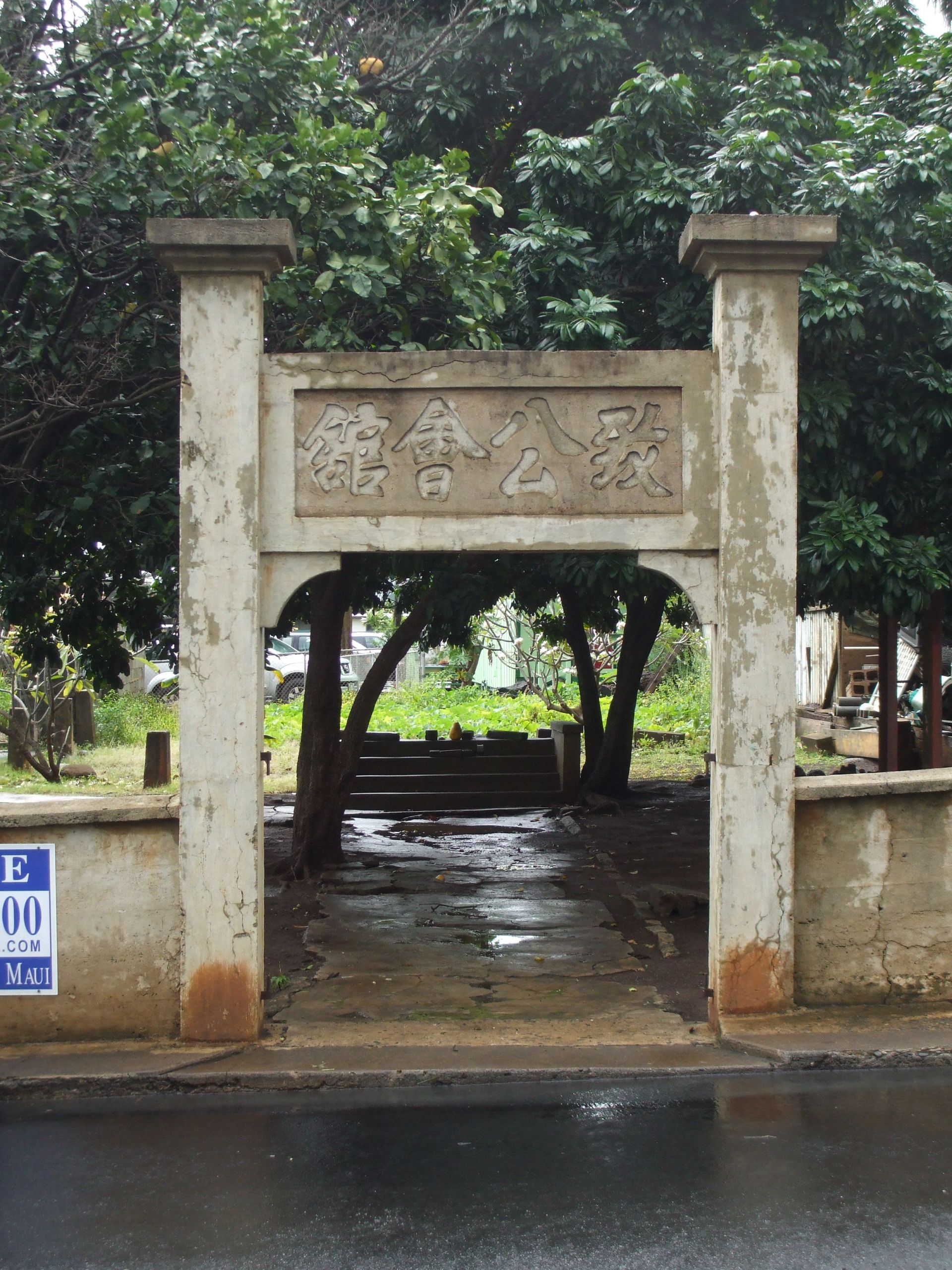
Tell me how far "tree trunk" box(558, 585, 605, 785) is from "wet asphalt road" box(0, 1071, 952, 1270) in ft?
34.2

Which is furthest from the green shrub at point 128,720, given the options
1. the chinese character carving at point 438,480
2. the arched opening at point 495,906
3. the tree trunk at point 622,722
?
the chinese character carving at point 438,480

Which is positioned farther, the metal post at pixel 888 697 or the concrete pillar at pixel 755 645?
the metal post at pixel 888 697

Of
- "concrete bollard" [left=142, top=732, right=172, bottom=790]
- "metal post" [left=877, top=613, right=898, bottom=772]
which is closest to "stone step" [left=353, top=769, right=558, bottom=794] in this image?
"concrete bollard" [left=142, top=732, right=172, bottom=790]

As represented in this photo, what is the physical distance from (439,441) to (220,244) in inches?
58.5

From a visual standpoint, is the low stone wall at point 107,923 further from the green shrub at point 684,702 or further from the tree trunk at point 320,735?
the green shrub at point 684,702

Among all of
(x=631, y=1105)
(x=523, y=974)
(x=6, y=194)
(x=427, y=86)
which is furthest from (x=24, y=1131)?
(x=427, y=86)

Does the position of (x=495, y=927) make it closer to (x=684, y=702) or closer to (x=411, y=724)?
(x=411, y=724)

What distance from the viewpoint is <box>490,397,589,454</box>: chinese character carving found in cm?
606

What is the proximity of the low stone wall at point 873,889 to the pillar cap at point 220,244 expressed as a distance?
156 inches

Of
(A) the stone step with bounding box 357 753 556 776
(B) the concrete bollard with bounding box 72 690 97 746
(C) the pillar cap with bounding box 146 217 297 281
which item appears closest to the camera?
(C) the pillar cap with bounding box 146 217 297 281

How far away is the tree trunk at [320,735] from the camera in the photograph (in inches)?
418

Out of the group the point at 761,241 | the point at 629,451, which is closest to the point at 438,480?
the point at 629,451

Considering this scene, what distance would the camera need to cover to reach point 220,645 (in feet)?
19.3

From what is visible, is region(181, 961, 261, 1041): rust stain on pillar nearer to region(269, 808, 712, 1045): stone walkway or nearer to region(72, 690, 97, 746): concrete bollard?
region(269, 808, 712, 1045): stone walkway
